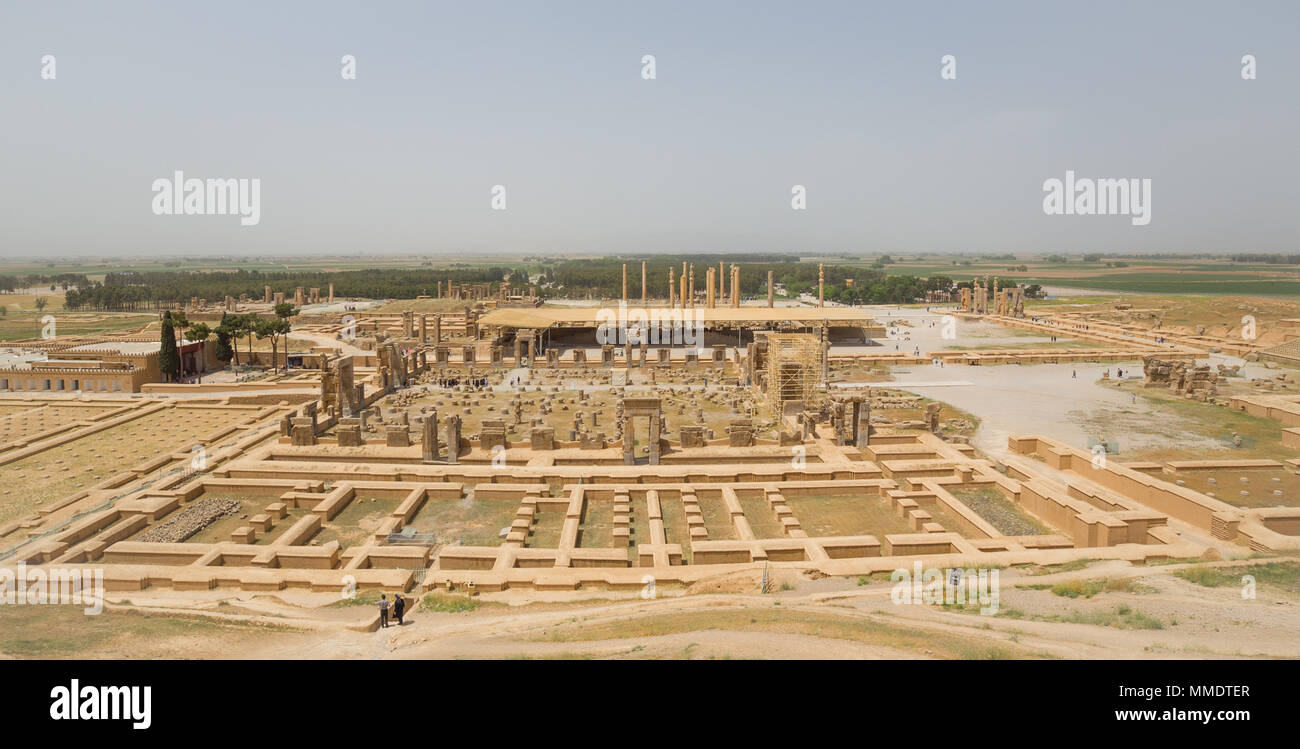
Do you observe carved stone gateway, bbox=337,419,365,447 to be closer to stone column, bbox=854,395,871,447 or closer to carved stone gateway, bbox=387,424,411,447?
carved stone gateway, bbox=387,424,411,447

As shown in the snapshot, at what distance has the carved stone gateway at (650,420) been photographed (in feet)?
75.0

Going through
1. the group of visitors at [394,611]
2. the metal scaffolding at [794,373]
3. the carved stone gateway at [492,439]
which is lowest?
the group of visitors at [394,611]

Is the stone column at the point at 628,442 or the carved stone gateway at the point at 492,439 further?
the carved stone gateway at the point at 492,439

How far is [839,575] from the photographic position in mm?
14727

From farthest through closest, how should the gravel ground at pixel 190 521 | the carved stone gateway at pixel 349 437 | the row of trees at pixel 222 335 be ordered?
the row of trees at pixel 222 335, the carved stone gateway at pixel 349 437, the gravel ground at pixel 190 521

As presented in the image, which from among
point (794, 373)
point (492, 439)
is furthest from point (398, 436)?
point (794, 373)

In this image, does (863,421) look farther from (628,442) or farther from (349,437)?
(349,437)

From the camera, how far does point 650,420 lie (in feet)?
74.6

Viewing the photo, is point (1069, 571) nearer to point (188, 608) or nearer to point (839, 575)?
point (839, 575)

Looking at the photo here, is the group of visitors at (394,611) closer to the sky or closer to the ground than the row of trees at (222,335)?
closer to the ground

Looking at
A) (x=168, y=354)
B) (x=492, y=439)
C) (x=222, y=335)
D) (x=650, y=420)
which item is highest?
(x=222, y=335)

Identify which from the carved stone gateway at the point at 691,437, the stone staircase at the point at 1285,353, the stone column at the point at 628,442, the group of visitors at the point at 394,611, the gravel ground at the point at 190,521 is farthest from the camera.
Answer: the stone staircase at the point at 1285,353

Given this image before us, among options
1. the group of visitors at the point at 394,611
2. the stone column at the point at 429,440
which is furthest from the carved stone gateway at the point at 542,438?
the group of visitors at the point at 394,611

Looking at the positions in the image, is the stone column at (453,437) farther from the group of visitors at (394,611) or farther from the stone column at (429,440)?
the group of visitors at (394,611)
